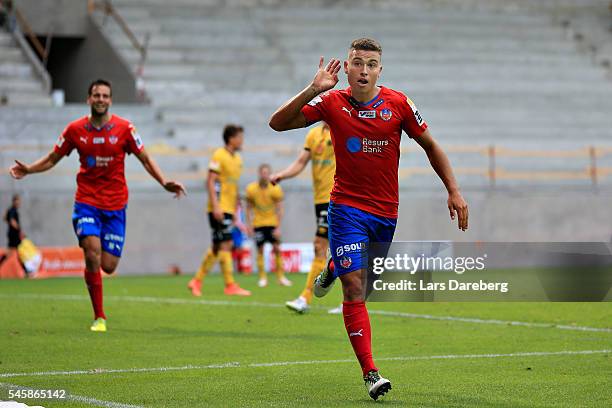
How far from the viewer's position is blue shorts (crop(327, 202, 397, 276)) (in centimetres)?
778

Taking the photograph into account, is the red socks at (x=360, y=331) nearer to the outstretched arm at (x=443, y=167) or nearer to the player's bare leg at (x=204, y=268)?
the outstretched arm at (x=443, y=167)

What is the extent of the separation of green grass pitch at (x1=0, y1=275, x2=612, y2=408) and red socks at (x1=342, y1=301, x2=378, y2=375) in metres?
0.27

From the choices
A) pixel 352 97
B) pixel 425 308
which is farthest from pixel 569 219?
pixel 352 97

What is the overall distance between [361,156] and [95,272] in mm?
4916

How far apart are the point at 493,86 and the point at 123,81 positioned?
33.6 ft

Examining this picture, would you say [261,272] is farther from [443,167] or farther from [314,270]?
[443,167]

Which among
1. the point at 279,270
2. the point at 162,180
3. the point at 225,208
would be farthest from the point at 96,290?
the point at 279,270

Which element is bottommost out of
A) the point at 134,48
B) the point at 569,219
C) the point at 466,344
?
the point at 569,219

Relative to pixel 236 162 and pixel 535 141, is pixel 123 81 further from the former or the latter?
pixel 236 162

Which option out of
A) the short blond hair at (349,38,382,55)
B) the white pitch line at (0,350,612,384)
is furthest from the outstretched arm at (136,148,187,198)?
the short blond hair at (349,38,382,55)

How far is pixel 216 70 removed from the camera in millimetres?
32344

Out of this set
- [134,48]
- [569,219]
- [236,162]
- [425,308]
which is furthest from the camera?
[134,48]

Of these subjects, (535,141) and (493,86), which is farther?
(493,86)

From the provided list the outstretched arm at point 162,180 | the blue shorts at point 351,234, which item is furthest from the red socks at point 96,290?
the blue shorts at point 351,234
